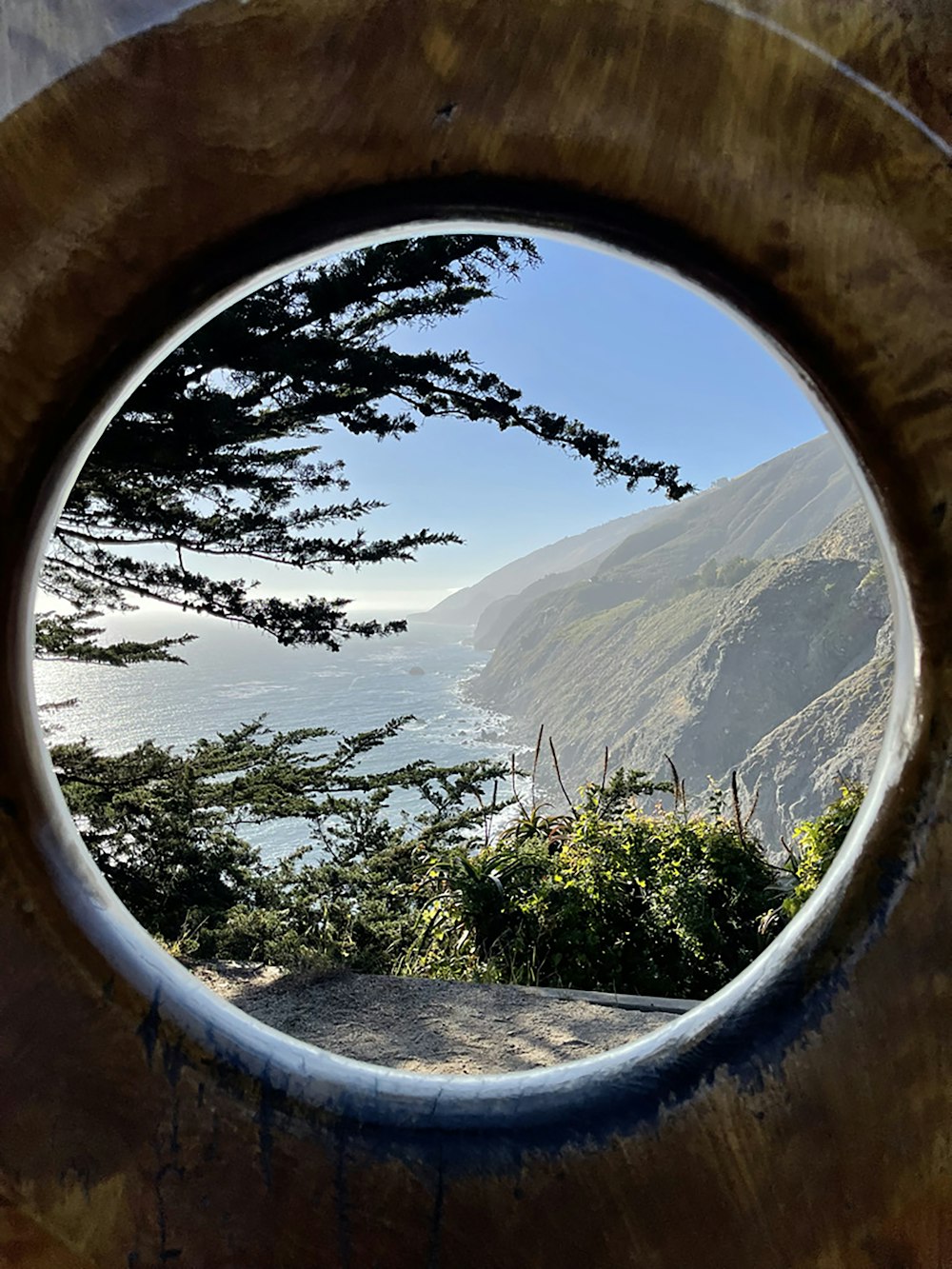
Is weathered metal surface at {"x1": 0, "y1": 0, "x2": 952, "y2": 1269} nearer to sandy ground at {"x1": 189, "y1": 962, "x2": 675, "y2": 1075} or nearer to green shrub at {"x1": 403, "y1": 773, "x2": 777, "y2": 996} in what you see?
sandy ground at {"x1": 189, "y1": 962, "x2": 675, "y2": 1075}

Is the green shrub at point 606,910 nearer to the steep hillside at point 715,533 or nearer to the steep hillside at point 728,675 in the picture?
the steep hillside at point 728,675

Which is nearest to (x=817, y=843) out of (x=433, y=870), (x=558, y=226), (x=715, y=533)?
(x=433, y=870)

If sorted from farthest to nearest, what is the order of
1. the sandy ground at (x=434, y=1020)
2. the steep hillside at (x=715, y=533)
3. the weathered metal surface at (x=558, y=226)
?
the steep hillside at (x=715, y=533)
the sandy ground at (x=434, y=1020)
the weathered metal surface at (x=558, y=226)

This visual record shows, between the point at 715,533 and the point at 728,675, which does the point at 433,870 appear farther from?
the point at 715,533

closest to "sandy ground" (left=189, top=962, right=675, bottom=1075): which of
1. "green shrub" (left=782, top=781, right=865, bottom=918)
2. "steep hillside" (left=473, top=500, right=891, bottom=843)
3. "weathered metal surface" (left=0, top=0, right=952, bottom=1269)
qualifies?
"green shrub" (left=782, top=781, right=865, bottom=918)

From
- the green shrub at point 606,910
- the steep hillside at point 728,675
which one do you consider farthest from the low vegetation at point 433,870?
the steep hillside at point 728,675

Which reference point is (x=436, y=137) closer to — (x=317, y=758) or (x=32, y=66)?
(x=32, y=66)
